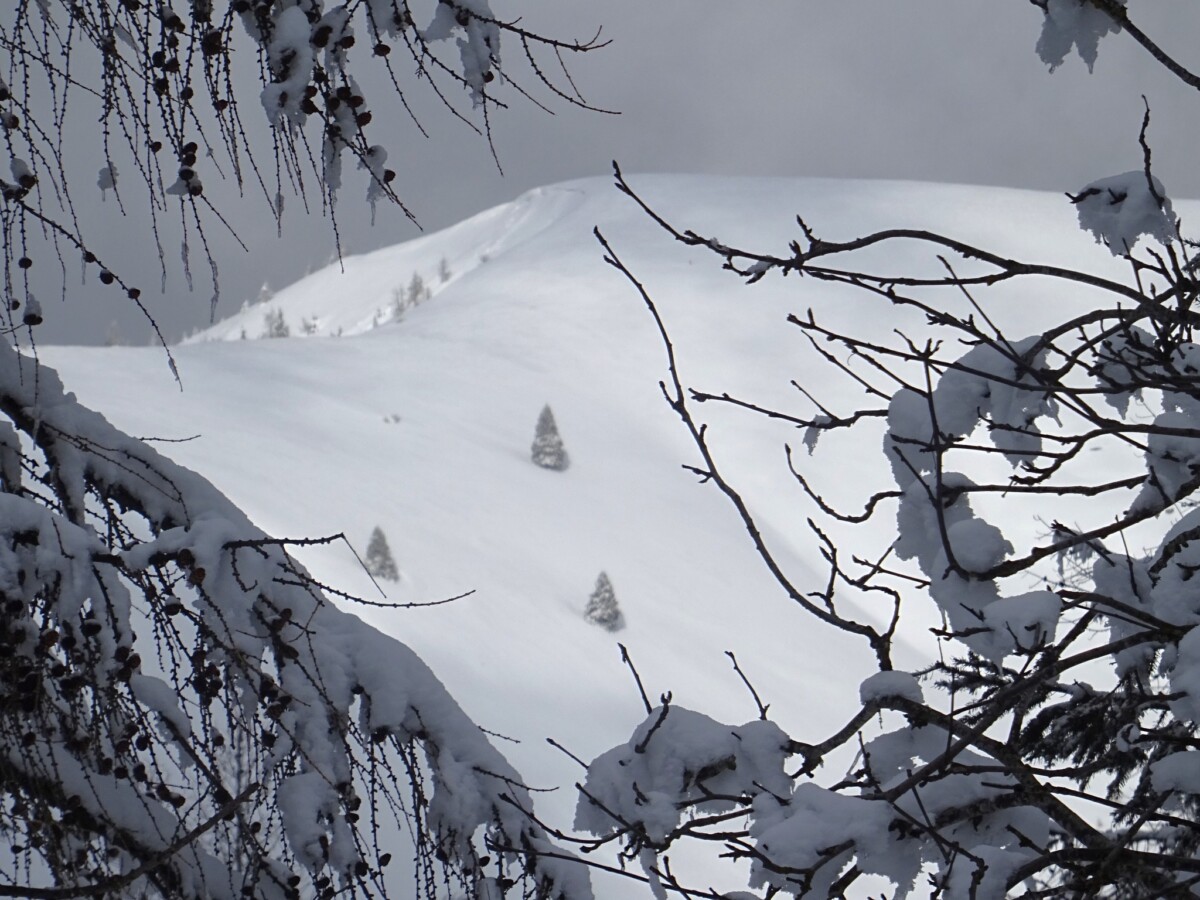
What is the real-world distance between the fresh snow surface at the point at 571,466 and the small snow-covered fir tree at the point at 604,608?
1.74 feet

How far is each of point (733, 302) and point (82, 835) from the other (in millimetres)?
65613

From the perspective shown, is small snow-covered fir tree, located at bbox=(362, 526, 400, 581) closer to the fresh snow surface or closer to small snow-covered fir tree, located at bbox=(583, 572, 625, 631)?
the fresh snow surface

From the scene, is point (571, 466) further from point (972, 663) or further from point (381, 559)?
point (972, 663)

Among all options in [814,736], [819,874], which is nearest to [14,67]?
[819,874]

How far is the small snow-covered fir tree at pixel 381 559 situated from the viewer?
27828 mm

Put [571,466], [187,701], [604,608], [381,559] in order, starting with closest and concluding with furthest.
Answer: [187,701] → [381,559] → [604,608] → [571,466]

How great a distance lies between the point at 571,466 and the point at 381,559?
15611mm

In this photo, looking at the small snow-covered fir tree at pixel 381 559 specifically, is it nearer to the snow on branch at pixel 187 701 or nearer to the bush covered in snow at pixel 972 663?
the snow on branch at pixel 187 701

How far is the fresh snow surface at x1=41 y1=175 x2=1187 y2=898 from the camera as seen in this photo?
25375mm

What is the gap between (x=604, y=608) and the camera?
29766 millimetres

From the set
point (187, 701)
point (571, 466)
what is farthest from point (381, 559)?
point (187, 701)

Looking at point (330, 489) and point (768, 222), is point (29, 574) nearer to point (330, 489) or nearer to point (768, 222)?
point (330, 489)

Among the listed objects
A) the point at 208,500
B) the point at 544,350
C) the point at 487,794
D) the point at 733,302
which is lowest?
the point at 487,794

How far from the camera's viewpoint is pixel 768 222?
82375mm
